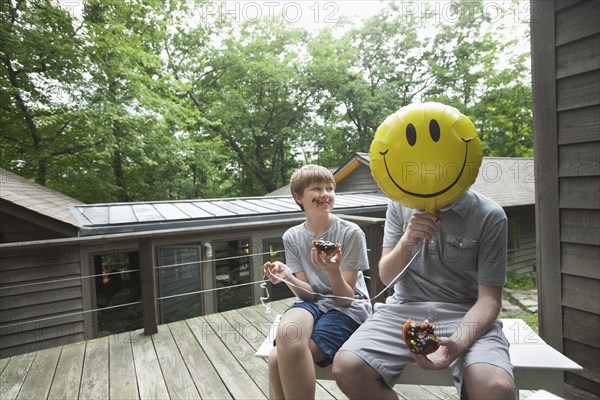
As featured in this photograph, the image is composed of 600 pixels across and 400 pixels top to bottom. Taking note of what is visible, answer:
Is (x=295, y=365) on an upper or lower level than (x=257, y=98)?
lower

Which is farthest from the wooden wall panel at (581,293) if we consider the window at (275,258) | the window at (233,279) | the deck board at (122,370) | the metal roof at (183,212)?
the window at (233,279)

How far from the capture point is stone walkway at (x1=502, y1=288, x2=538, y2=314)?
5.41 metres

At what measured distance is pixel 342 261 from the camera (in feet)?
4.23

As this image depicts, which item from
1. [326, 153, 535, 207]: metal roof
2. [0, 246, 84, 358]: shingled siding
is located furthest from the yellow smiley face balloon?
[326, 153, 535, 207]: metal roof

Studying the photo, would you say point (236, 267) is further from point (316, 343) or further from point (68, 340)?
point (316, 343)

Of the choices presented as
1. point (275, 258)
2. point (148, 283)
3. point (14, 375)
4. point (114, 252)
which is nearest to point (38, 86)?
point (114, 252)

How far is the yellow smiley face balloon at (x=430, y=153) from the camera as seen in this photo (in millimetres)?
855

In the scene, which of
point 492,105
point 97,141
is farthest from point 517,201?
point 97,141

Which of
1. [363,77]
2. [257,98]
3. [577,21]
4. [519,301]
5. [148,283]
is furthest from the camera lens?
[363,77]

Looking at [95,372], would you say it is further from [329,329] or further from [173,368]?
[329,329]

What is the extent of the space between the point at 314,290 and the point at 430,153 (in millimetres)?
738

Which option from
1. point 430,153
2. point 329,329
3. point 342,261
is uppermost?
point 430,153

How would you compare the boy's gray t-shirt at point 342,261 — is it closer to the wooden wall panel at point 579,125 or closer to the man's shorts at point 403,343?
the man's shorts at point 403,343

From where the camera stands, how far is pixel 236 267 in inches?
272
